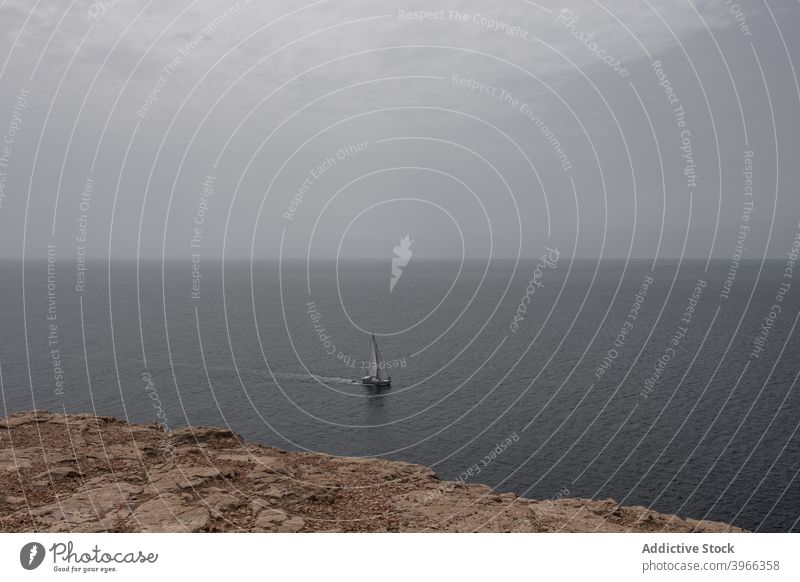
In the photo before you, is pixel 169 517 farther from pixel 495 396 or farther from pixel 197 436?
pixel 495 396

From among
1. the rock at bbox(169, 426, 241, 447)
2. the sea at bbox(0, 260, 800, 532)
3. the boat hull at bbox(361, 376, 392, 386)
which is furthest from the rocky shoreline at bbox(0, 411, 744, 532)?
the boat hull at bbox(361, 376, 392, 386)

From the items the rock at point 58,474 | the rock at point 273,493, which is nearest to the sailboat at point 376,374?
the rock at point 58,474

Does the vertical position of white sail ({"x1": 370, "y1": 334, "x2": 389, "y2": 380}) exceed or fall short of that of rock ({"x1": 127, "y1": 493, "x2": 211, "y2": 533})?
it falls short

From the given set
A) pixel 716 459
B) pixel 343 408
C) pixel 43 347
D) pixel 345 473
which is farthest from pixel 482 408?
pixel 43 347

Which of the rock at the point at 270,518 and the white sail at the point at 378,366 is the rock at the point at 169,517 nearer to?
the rock at the point at 270,518

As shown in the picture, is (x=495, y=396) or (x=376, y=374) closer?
(x=495, y=396)

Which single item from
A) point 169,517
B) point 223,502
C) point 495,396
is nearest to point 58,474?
point 169,517

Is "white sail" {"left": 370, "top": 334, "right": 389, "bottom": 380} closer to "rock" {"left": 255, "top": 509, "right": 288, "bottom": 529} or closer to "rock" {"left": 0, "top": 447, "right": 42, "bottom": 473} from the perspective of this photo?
"rock" {"left": 0, "top": 447, "right": 42, "bottom": 473}

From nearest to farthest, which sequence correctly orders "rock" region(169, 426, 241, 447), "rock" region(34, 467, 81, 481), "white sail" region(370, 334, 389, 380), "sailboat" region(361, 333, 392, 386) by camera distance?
1. "rock" region(34, 467, 81, 481)
2. "rock" region(169, 426, 241, 447)
3. "sailboat" region(361, 333, 392, 386)
4. "white sail" region(370, 334, 389, 380)
